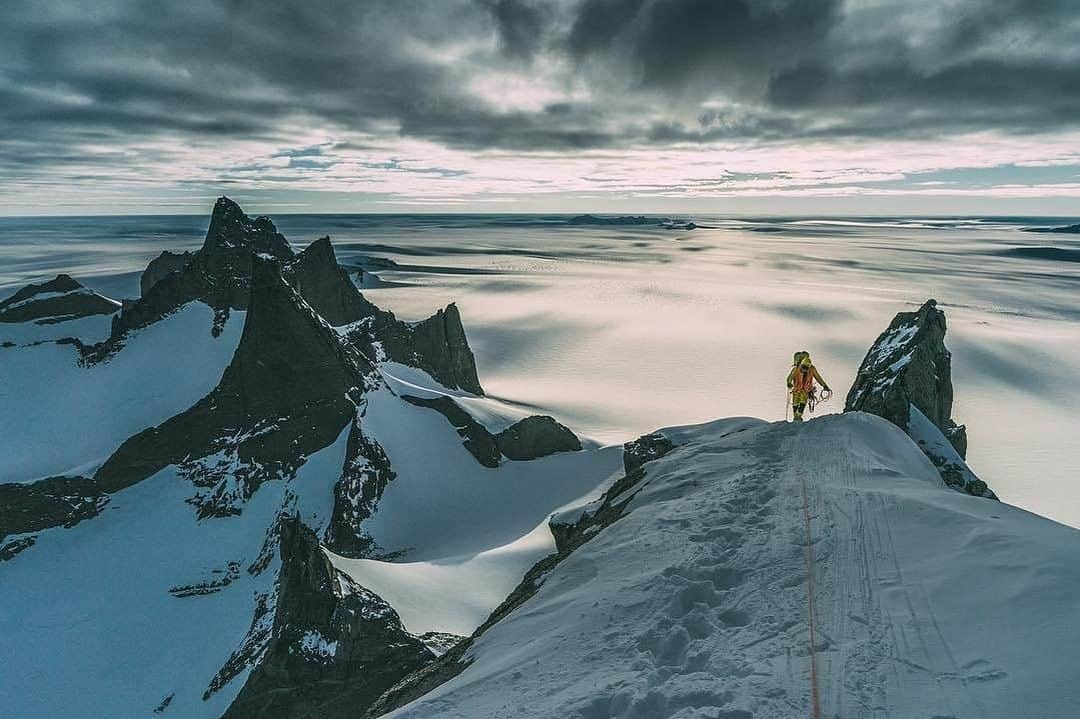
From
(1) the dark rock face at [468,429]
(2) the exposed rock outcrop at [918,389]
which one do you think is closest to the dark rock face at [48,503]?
(1) the dark rock face at [468,429]

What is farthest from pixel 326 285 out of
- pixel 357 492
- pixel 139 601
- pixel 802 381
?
pixel 802 381

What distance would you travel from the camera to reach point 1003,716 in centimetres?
629

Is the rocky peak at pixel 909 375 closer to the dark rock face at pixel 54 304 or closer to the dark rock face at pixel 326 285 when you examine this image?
the dark rock face at pixel 326 285

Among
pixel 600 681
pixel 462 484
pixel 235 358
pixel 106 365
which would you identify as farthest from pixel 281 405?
pixel 600 681

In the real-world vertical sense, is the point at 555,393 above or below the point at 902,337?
below

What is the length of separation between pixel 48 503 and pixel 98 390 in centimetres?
976

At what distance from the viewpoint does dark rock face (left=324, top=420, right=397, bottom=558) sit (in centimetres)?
3359

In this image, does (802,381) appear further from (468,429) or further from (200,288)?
(200,288)

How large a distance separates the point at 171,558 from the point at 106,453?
9.86 m

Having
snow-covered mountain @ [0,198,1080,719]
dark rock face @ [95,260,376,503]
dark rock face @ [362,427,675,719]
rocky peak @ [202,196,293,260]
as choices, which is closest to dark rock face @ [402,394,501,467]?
snow-covered mountain @ [0,198,1080,719]

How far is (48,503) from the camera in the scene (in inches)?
1289

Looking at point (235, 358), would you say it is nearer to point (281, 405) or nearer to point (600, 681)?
point (281, 405)

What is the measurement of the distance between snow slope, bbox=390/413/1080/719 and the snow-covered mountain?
5cm

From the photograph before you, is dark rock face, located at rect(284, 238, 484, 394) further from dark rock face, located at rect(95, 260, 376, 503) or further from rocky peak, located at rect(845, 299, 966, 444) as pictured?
rocky peak, located at rect(845, 299, 966, 444)
